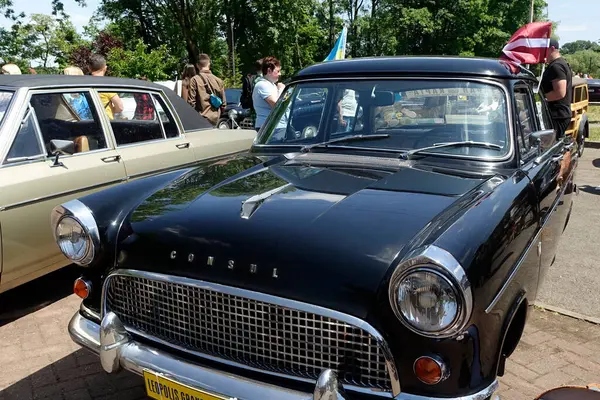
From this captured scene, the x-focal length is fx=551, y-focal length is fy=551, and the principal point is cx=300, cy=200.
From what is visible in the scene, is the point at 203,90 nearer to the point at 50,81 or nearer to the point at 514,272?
the point at 50,81

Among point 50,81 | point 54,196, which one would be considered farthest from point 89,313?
point 50,81

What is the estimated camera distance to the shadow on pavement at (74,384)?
10.00 feet

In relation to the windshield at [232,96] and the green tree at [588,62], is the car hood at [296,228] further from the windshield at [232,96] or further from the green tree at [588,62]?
the green tree at [588,62]

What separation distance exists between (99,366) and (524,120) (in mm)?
3062

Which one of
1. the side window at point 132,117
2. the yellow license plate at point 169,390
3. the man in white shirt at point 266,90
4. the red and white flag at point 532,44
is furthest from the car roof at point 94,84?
the red and white flag at point 532,44

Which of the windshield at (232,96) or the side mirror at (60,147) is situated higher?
the side mirror at (60,147)

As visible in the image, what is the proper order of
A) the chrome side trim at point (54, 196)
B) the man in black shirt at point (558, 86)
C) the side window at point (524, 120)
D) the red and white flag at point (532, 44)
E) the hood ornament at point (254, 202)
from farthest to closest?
the man in black shirt at point (558, 86) → the red and white flag at point (532, 44) → the chrome side trim at point (54, 196) → the side window at point (524, 120) → the hood ornament at point (254, 202)

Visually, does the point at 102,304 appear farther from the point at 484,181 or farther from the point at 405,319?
the point at 484,181

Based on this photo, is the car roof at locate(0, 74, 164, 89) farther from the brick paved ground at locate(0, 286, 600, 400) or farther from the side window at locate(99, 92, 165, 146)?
the brick paved ground at locate(0, 286, 600, 400)

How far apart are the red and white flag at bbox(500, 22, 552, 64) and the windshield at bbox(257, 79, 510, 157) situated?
12.3ft

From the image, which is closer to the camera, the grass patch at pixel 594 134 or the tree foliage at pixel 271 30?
the grass patch at pixel 594 134

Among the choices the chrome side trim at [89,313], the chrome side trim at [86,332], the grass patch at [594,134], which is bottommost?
the grass patch at [594,134]

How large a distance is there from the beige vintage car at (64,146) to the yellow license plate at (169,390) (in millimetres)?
1997

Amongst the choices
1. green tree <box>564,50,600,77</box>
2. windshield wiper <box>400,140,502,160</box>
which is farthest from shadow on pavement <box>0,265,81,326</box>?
green tree <box>564,50,600,77</box>
